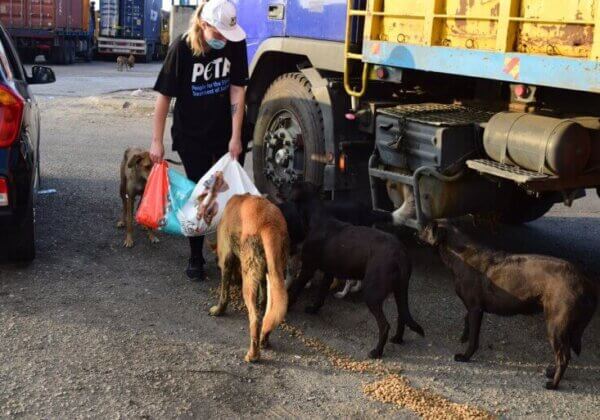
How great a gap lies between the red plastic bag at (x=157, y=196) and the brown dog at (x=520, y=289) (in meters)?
1.90

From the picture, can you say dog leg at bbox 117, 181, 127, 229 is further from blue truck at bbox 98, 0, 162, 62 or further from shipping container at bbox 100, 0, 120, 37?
shipping container at bbox 100, 0, 120, 37

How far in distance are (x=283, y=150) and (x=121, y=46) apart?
2960 centimetres

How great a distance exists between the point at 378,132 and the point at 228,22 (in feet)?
4.29

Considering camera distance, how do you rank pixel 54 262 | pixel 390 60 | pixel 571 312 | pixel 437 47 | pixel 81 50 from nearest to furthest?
pixel 571 312 < pixel 437 47 < pixel 390 60 < pixel 54 262 < pixel 81 50

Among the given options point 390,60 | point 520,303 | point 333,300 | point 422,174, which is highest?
point 390,60

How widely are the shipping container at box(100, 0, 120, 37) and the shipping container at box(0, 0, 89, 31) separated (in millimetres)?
5275

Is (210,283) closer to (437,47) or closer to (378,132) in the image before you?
(378,132)

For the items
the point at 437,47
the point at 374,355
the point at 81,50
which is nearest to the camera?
the point at 374,355

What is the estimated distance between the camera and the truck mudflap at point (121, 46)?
34.0 m

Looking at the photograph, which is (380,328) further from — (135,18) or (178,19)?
(135,18)

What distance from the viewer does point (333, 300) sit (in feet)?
17.3

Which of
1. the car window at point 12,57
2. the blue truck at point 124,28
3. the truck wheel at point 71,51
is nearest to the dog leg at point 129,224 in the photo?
the car window at point 12,57

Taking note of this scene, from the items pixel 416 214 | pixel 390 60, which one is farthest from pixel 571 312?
pixel 390 60

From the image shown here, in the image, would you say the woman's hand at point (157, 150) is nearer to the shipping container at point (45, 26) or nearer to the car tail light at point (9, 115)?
the car tail light at point (9, 115)
